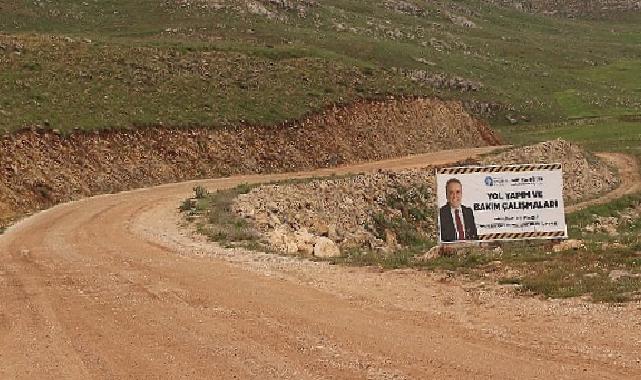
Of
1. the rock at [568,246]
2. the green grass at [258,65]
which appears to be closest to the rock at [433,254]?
the rock at [568,246]

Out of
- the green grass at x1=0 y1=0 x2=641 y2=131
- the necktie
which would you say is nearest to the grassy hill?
the green grass at x1=0 y1=0 x2=641 y2=131

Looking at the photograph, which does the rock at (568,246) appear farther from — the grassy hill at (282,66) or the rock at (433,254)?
the grassy hill at (282,66)

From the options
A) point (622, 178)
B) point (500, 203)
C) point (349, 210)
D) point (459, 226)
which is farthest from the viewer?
point (622, 178)

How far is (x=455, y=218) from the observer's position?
19.8 m

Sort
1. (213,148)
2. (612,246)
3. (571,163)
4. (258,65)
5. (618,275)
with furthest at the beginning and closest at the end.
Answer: (258,65) → (571,163) → (213,148) → (612,246) → (618,275)

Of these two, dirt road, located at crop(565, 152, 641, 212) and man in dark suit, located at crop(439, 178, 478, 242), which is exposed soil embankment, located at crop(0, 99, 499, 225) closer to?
dirt road, located at crop(565, 152, 641, 212)

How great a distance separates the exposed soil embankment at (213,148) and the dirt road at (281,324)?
53.1ft

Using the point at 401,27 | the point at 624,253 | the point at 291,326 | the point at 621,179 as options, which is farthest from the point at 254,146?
the point at 401,27

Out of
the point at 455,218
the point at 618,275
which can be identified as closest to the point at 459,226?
the point at 455,218

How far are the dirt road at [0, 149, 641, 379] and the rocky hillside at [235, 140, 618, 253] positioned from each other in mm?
8075

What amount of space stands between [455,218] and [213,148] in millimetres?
28691

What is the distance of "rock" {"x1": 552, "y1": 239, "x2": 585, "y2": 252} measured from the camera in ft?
60.7

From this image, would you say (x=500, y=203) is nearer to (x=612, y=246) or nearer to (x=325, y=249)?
(x=612, y=246)

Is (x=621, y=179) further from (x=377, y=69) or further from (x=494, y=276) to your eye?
(x=494, y=276)
